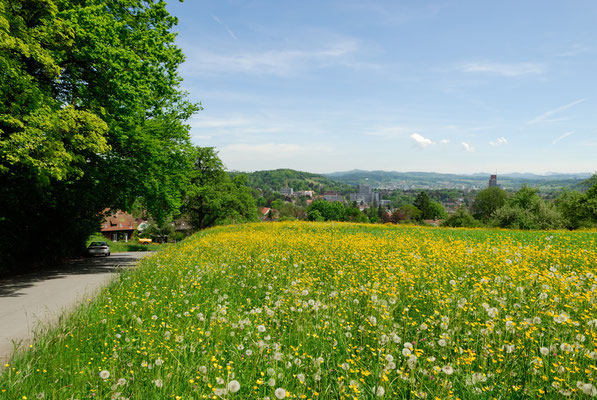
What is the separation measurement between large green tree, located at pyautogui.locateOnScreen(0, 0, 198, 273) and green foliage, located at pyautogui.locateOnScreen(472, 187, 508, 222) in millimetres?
105361

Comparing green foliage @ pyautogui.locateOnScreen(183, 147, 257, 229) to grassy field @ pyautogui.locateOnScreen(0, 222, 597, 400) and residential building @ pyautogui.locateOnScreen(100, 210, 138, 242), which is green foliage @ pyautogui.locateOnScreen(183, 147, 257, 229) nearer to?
residential building @ pyautogui.locateOnScreen(100, 210, 138, 242)

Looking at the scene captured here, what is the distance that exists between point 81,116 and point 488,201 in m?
114

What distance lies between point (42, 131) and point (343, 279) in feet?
36.7

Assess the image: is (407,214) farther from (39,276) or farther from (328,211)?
(39,276)

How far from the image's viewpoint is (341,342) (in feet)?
14.8

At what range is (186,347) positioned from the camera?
14.8 feet

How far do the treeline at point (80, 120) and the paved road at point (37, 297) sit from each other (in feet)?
9.77

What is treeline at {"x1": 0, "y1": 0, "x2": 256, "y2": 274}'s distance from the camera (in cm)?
1106

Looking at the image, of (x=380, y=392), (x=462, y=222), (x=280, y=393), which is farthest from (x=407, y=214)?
(x=280, y=393)

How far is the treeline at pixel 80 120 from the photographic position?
11.1 meters

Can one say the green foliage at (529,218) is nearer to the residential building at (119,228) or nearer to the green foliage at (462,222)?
the green foliage at (462,222)

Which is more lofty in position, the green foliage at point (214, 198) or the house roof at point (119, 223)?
the green foliage at point (214, 198)

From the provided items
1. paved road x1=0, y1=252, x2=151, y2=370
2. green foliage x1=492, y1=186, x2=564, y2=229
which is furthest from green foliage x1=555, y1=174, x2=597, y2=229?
paved road x1=0, y1=252, x2=151, y2=370

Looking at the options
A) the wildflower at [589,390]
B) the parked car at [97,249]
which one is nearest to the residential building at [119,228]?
the parked car at [97,249]
